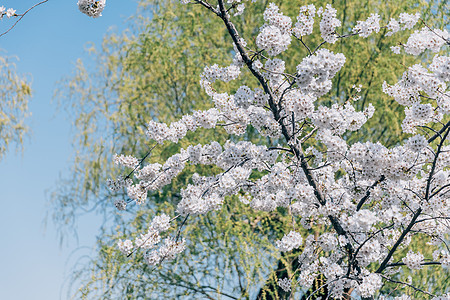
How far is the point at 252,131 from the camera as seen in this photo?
757 cm

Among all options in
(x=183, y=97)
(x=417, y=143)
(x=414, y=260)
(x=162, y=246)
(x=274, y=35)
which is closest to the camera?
(x=274, y=35)

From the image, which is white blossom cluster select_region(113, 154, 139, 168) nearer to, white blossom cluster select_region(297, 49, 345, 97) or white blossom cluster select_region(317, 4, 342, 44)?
white blossom cluster select_region(297, 49, 345, 97)

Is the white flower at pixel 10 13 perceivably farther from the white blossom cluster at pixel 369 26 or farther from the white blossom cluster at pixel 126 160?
the white blossom cluster at pixel 369 26

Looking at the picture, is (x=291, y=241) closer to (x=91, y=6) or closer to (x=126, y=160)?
(x=126, y=160)

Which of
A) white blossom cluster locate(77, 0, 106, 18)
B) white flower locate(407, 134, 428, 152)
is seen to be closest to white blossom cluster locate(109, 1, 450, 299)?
white flower locate(407, 134, 428, 152)

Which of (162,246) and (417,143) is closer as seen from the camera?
(417,143)

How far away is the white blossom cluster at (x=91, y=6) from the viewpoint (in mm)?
3133

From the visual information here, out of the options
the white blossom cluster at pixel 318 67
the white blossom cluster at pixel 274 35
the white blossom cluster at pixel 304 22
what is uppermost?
the white blossom cluster at pixel 304 22

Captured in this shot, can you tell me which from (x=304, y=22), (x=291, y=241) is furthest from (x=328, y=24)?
(x=291, y=241)

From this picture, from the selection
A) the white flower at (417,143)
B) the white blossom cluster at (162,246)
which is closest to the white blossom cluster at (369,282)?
the white flower at (417,143)

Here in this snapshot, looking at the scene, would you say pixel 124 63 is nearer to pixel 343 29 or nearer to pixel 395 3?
pixel 343 29

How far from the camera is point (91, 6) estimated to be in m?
3.15

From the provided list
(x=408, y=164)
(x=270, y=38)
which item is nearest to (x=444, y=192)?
(x=408, y=164)

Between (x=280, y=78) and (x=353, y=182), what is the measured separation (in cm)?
105
